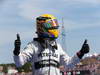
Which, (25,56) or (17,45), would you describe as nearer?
(17,45)

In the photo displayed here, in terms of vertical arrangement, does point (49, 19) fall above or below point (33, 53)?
above

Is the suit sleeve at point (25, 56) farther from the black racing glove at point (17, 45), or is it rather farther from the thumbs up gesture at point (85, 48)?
the thumbs up gesture at point (85, 48)

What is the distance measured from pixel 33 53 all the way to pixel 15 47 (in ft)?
1.84

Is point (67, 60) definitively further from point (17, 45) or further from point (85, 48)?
point (17, 45)

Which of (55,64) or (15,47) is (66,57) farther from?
(15,47)

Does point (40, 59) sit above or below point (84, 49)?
below

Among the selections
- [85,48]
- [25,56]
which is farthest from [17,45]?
[85,48]

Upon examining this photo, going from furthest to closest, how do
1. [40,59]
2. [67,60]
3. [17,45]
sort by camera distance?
[67,60] < [40,59] < [17,45]

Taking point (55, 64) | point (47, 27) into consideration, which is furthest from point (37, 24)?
point (55, 64)

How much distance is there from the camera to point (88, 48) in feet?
24.3

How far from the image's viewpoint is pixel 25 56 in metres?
7.50

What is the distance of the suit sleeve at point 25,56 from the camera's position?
7398mm

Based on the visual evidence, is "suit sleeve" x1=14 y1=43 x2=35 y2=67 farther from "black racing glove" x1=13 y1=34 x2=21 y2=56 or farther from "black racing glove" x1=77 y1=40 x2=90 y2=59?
"black racing glove" x1=77 y1=40 x2=90 y2=59

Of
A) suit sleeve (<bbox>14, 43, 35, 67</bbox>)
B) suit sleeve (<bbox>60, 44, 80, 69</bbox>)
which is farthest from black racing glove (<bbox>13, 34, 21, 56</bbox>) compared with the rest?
suit sleeve (<bbox>60, 44, 80, 69</bbox>)
